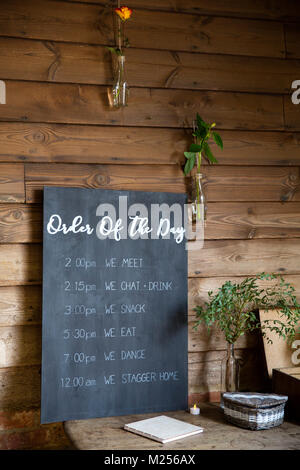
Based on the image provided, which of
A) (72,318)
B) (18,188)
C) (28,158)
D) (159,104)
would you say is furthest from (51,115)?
(72,318)

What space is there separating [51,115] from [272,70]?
1.13m

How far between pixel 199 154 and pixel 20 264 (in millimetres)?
962

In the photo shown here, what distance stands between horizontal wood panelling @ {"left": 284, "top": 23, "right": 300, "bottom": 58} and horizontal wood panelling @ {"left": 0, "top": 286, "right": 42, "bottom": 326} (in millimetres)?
1673

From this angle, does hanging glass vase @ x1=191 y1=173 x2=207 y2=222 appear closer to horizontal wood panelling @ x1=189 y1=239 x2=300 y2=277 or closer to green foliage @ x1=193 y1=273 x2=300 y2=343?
horizontal wood panelling @ x1=189 y1=239 x2=300 y2=277

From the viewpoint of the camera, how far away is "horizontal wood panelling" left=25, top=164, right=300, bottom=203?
2191 millimetres

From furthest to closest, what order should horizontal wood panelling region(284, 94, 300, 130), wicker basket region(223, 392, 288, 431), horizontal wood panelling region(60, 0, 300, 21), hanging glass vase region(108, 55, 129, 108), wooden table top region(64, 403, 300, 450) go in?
1. horizontal wood panelling region(284, 94, 300, 130)
2. horizontal wood panelling region(60, 0, 300, 21)
3. hanging glass vase region(108, 55, 129, 108)
4. wicker basket region(223, 392, 288, 431)
5. wooden table top region(64, 403, 300, 450)


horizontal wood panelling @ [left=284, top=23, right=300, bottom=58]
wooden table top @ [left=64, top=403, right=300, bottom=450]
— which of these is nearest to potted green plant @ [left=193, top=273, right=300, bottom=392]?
wooden table top @ [left=64, top=403, right=300, bottom=450]

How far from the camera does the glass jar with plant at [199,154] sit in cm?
231

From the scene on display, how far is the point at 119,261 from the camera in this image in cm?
221

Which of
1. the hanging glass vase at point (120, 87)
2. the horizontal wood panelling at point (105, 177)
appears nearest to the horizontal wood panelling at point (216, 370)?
the horizontal wood panelling at point (105, 177)

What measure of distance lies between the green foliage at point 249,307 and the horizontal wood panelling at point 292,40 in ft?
3.52

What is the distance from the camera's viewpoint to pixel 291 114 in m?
2.50

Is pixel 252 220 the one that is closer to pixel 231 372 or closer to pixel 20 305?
pixel 231 372

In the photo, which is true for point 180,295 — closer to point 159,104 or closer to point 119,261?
point 119,261
